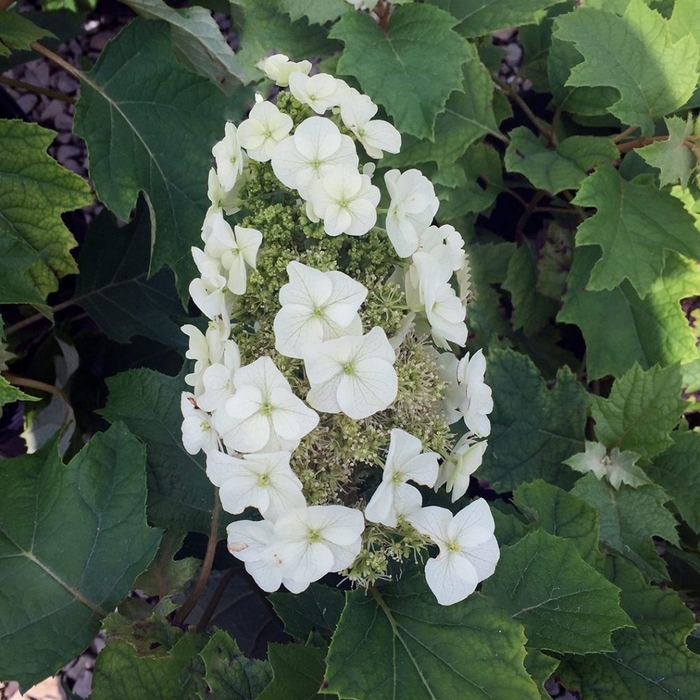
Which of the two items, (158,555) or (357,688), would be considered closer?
(357,688)

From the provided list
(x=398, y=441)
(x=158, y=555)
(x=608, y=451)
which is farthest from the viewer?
(x=608, y=451)

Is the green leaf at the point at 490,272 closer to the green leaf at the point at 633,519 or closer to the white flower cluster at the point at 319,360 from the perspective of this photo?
the green leaf at the point at 633,519

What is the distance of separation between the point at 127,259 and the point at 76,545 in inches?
24.3

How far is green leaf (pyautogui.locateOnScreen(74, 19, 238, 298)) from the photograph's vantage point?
109cm

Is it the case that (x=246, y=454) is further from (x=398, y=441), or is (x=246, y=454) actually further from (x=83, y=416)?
(x=83, y=416)

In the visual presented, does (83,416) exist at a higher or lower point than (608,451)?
Result: lower

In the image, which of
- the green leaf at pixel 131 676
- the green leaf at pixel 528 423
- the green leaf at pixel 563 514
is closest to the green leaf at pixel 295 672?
the green leaf at pixel 131 676

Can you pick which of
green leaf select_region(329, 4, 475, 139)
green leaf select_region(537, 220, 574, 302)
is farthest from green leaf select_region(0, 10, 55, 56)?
green leaf select_region(537, 220, 574, 302)

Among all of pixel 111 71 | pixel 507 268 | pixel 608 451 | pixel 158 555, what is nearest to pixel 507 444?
pixel 608 451

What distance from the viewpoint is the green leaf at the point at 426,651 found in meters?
0.68

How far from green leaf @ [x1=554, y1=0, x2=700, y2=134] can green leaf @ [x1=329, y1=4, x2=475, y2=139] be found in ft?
0.59

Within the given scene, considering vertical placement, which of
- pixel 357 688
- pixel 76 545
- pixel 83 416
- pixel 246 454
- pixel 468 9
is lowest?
pixel 83 416

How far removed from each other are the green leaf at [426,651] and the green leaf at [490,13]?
2.95 feet

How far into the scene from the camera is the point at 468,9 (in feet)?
3.92
